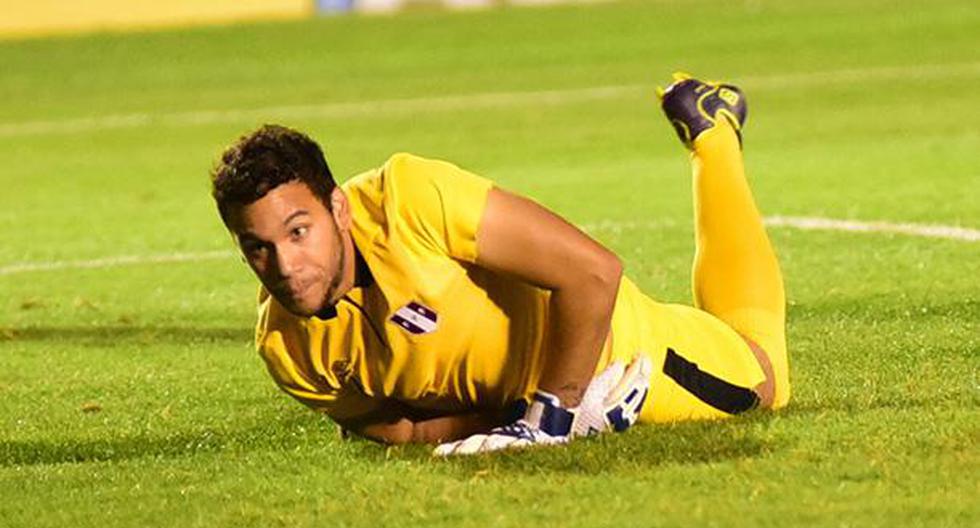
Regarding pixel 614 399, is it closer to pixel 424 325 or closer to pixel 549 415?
pixel 549 415

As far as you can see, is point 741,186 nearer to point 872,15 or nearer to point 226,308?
point 226,308

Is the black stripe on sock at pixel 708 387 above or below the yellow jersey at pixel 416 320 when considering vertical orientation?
below

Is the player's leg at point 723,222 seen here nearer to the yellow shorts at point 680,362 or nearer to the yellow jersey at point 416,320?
the yellow shorts at point 680,362

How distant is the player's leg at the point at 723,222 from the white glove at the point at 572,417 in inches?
31.2

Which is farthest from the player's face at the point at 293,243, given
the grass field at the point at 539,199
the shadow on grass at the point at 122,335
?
the shadow on grass at the point at 122,335

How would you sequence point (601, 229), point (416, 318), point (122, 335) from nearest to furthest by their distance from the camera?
point (416, 318), point (122, 335), point (601, 229)

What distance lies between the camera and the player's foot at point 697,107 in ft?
21.4

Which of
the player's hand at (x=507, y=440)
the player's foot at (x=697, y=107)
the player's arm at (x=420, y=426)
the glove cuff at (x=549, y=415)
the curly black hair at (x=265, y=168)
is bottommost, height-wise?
the player's arm at (x=420, y=426)

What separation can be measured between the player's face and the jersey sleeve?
17 centimetres

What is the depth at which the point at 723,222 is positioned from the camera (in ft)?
21.3

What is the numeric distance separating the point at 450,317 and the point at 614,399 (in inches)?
17.9

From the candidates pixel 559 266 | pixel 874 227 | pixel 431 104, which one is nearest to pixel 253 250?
pixel 559 266

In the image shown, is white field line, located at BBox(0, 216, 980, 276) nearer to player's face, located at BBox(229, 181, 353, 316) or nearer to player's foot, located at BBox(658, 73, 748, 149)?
player's foot, located at BBox(658, 73, 748, 149)

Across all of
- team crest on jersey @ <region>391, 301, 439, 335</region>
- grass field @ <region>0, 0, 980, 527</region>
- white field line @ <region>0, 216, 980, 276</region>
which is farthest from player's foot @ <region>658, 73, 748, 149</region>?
white field line @ <region>0, 216, 980, 276</region>
